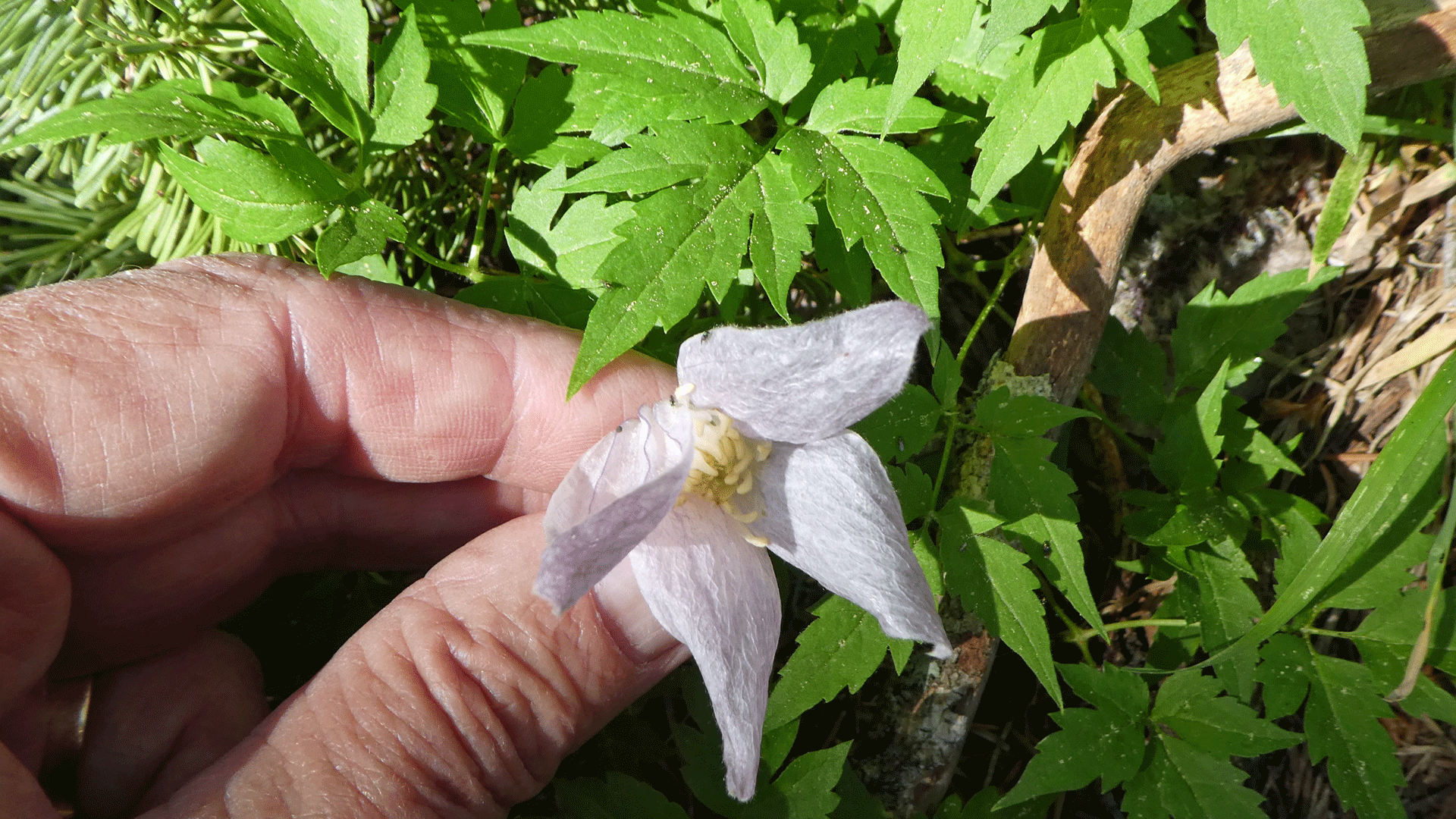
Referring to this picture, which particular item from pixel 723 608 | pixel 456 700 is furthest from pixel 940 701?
pixel 456 700

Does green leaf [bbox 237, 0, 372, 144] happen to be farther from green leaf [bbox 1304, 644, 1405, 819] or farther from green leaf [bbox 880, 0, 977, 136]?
green leaf [bbox 1304, 644, 1405, 819]

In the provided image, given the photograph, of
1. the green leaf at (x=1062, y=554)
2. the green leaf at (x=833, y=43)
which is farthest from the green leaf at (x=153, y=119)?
the green leaf at (x=1062, y=554)

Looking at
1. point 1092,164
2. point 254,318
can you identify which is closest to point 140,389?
point 254,318

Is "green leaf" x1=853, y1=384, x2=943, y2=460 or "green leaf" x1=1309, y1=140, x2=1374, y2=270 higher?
"green leaf" x1=1309, y1=140, x2=1374, y2=270

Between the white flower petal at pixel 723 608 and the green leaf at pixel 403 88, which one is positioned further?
the green leaf at pixel 403 88

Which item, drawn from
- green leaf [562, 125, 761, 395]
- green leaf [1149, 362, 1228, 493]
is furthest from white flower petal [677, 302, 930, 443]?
green leaf [1149, 362, 1228, 493]

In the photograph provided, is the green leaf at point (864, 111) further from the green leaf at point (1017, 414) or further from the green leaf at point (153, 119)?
the green leaf at point (153, 119)
